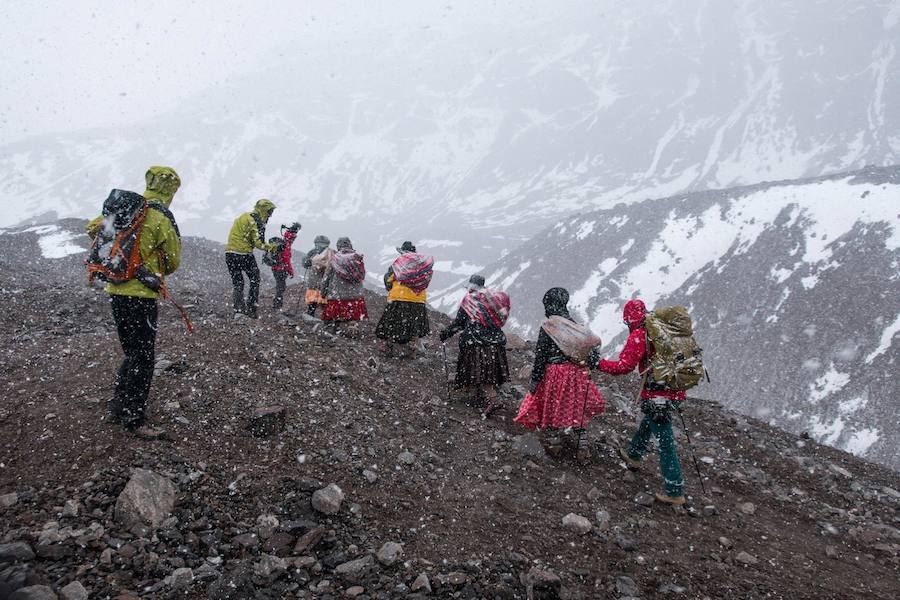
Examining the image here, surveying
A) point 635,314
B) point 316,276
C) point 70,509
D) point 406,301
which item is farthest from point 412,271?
point 70,509

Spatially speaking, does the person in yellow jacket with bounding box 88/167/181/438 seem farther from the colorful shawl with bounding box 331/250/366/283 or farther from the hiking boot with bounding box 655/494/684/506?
the hiking boot with bounding box 655/494/684/506

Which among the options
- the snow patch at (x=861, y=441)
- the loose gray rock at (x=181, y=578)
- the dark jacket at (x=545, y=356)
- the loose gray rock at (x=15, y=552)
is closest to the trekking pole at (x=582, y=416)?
the dark jacket at (x=545, y=356)

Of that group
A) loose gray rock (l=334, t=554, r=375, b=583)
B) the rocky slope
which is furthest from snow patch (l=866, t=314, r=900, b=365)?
loose gray rock (l=334, t=554, r=375, b=583)

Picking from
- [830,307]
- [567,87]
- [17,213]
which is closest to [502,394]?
[830,307]

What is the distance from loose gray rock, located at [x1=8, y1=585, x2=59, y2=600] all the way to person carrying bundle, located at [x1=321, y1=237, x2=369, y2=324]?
6373mm

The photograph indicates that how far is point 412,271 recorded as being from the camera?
27.0 feet

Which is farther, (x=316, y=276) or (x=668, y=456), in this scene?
(x=316, y=276)

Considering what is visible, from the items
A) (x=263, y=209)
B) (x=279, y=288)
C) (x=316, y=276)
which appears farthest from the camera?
(x=279, y=288)

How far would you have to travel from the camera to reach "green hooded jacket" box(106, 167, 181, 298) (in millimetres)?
4445

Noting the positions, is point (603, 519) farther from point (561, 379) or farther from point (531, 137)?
point (531, 137)

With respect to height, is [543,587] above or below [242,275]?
below

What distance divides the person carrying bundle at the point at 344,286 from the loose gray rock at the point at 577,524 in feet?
18.1

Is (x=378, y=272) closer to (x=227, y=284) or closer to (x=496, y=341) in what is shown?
(x=227, y=284)

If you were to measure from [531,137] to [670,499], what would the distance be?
144050 millimetres
